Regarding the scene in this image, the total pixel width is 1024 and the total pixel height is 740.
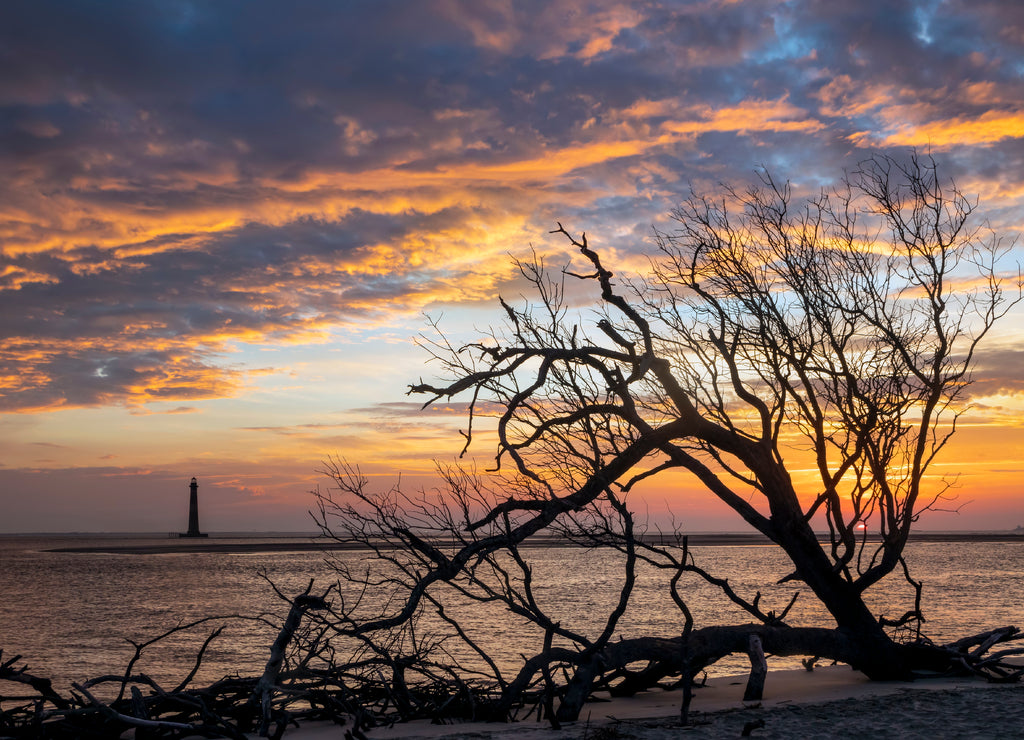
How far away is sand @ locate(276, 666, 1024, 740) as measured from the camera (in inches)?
285

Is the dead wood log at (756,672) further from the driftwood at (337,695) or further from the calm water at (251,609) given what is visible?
the calm water at (251,609)

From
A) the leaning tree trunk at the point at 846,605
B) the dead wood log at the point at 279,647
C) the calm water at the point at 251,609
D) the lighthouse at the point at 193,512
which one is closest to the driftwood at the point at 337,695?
the dead wood log at the point at 279,647

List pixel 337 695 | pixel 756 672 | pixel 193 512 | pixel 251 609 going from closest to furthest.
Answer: pixel 756 672, pixel 337 695, pixel 251 609, pixel 193 512

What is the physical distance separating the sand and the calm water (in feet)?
18.6

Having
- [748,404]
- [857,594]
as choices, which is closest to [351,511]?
[748,404]

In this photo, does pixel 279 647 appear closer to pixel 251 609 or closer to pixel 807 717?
pixel 807 717

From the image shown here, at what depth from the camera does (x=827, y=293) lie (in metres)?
10.4

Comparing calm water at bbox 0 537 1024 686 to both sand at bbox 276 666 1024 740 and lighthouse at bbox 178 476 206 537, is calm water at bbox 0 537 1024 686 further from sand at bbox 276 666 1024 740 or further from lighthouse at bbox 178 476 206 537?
lighthouse at bbox 178 476 206 537

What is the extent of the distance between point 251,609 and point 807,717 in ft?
74.9

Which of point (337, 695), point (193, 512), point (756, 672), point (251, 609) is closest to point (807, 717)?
point (756, 672)

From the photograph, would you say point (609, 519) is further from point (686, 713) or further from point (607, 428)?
point (686, 713)

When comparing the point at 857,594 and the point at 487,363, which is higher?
the point at 487,363

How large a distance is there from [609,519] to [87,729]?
18.1 ft

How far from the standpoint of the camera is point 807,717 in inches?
311
